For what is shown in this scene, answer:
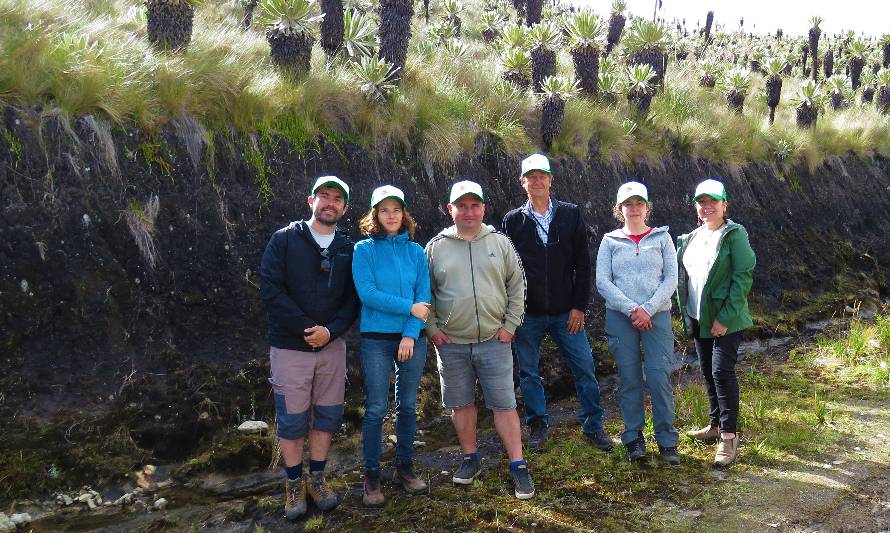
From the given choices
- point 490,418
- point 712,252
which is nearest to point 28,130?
point 490,418

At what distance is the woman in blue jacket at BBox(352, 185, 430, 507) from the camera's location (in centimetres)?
427

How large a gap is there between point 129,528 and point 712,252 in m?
4.65

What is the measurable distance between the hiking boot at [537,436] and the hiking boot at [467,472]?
29.0 inches

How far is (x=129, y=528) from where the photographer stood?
169 inches

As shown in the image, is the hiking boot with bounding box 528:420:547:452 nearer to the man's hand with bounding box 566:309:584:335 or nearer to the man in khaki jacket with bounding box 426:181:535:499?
the man in khaki jacket with bounding box 426:181:535:499

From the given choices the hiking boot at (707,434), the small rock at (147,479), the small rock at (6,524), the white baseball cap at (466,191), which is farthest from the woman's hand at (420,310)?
the small rock at (6,524)

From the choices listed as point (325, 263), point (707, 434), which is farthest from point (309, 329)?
point (707, 434)

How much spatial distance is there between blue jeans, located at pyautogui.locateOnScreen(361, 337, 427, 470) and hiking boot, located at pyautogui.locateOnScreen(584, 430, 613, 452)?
1.71 m

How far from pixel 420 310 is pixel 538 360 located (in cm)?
155

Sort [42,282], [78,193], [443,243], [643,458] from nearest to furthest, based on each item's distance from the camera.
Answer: [443,243]
[643,458]
[42,282]
[78,193]

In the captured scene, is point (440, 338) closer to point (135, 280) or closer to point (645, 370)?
point (645, 370)

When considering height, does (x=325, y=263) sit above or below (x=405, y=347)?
above

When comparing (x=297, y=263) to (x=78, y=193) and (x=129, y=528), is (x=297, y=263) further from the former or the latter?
(x=78, y=193)

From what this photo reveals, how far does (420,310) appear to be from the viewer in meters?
4.26
